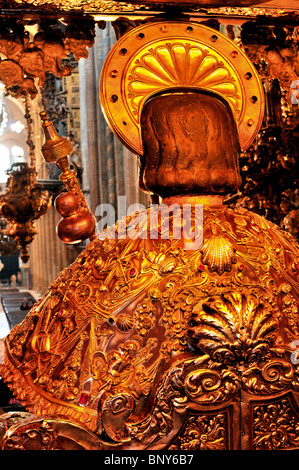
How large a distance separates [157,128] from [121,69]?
14 cm

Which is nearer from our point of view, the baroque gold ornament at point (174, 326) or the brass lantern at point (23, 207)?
the baroque gold ornament at point (174, 326)

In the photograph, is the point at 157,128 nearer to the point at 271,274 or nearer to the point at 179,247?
the point at 179,247

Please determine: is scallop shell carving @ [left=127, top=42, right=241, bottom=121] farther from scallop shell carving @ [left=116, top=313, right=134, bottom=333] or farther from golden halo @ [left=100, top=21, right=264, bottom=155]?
scallop shell carving @ [left=116, top=313, right=134, bottom=333]

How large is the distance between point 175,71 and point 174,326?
525 mm

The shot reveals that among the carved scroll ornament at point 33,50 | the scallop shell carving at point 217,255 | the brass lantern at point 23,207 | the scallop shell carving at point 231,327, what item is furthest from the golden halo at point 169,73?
the brass lantern at point 23,207

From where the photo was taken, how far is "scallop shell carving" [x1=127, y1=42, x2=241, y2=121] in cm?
133

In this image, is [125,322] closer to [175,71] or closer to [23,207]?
[175,71]

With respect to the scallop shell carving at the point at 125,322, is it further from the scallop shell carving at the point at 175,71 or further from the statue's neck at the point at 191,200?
the scallop shell carving at the point at 175,71

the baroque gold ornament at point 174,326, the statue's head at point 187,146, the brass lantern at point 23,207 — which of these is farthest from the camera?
the brass lantern at point 23,207

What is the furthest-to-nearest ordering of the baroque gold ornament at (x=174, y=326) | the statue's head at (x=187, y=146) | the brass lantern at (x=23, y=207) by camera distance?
the brass lantern at (x=23, y=207) < the statue's head at (x=187, y=146) < the baroque gold ornament at (x=174, y=326)

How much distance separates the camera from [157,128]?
4.35 ft

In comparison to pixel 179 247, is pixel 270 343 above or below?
below

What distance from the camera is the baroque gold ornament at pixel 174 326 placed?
3.79 feet

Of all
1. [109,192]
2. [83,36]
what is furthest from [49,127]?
[109,192]
